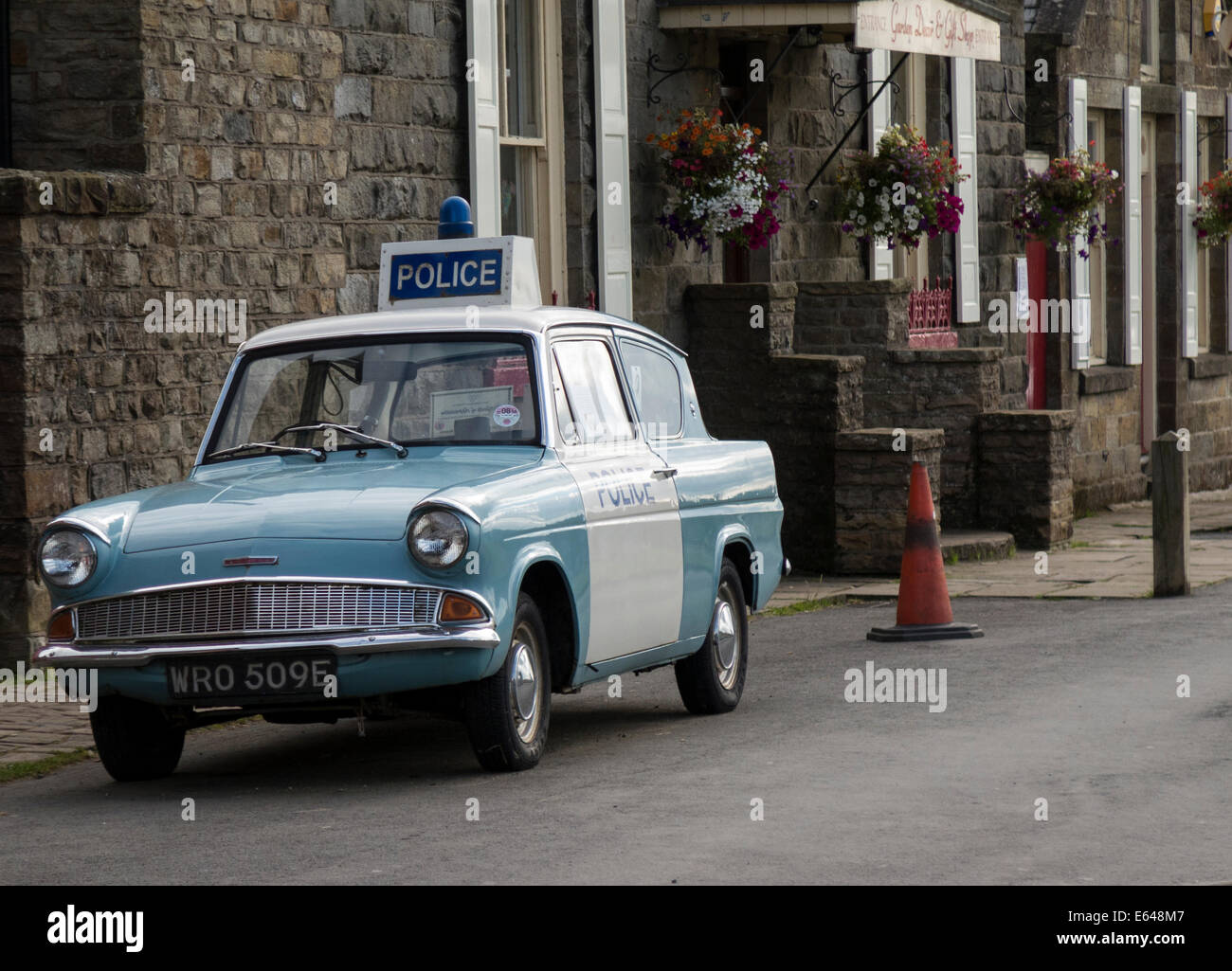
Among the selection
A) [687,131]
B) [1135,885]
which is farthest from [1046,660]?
[687,131]

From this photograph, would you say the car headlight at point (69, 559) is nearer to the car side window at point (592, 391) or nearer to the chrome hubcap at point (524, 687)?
the chrome hubcap at point (524, 687)

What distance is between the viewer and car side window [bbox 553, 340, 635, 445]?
867 cm

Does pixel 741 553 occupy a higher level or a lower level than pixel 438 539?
lower

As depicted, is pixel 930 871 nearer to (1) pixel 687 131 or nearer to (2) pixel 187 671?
(2) pixel 187 671

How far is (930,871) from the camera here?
605 cm

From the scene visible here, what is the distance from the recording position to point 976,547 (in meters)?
16.4

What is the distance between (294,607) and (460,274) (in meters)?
2.82

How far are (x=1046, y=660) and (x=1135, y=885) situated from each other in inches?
196

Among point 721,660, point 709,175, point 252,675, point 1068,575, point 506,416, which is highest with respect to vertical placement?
point 709,175

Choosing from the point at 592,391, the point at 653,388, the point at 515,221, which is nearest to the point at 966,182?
the point at 515,221

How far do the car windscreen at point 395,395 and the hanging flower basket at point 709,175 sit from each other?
7.77 meters

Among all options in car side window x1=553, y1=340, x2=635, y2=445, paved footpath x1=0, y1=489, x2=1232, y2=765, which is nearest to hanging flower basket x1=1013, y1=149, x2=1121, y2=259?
paved footpath x1=0, y1=489, x2=1232, y2=765

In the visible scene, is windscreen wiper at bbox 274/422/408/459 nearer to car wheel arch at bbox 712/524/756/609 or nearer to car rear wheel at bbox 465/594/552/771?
car rear wheel at bbox 465/594/552/771

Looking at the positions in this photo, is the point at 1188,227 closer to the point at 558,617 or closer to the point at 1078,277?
the point at 1078,277
